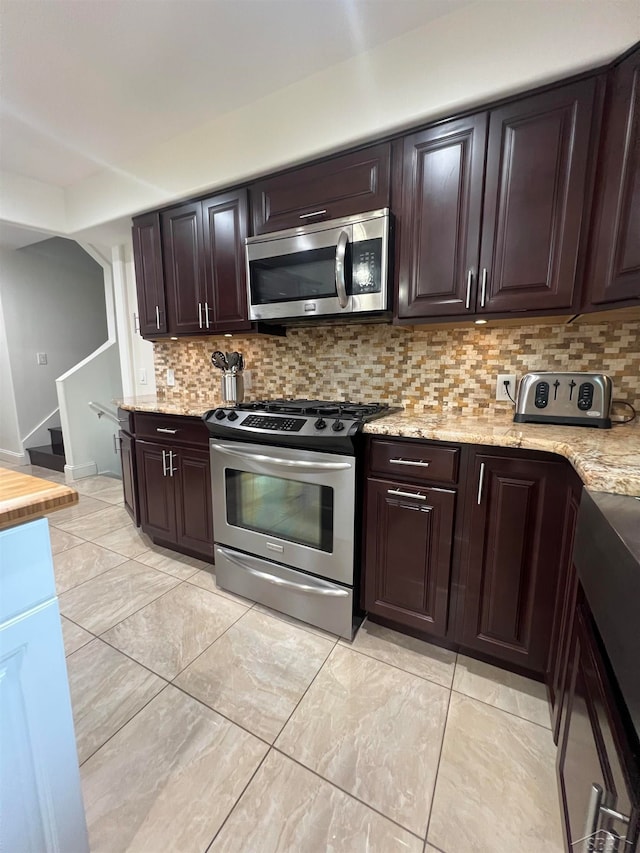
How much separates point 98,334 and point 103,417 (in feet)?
5.01

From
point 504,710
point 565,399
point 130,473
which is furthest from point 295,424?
point 130,473

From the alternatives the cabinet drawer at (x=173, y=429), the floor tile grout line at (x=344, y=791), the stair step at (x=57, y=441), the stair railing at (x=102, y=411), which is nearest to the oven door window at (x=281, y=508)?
the cabinet drawer at (x=173, y=429)

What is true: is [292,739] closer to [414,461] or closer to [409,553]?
[409,553]

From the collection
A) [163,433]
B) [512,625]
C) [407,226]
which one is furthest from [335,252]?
[512,625]

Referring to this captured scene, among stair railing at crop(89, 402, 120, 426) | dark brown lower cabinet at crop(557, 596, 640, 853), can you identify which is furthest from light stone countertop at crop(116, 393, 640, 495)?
stair railing at crop(89, 402, 120, 426)

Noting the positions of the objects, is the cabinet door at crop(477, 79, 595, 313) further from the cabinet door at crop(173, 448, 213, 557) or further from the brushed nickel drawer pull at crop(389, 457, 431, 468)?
the cabinet door at crop(173, 448, 213, 557)

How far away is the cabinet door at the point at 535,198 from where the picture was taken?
1.31 metres

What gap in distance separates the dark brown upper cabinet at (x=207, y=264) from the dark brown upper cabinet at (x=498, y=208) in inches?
37.2

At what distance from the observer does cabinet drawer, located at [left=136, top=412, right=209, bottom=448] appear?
79.0 inches

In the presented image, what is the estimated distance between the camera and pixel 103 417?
12.9 feet

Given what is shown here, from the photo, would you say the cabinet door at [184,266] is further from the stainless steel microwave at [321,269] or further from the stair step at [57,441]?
the stair step at [57,441]

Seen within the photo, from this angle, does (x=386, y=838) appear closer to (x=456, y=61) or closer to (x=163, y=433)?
(x=163, y=433)

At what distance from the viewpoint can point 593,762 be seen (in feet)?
2.22

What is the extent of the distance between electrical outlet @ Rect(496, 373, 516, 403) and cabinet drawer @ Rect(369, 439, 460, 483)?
1.89 feet
